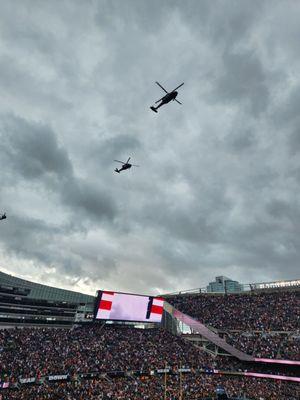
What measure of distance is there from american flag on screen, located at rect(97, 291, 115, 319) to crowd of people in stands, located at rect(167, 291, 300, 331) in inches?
961

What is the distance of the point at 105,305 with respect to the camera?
65125mm

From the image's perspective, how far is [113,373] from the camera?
50938 millimetres

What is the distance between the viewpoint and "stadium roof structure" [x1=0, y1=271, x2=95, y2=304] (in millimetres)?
135837

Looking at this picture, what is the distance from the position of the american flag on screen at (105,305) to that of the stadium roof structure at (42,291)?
76481mm

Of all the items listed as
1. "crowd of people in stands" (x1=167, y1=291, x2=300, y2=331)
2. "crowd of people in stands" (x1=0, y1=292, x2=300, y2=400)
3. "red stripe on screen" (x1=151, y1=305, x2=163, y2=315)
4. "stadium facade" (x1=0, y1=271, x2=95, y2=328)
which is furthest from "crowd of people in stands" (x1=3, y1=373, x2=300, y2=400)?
"stadium facade" (x1=0, y1=271, x2=95, y2=328)

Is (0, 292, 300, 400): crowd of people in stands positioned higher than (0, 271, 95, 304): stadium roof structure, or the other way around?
(0, 271, 95, 304): stadium roof structure

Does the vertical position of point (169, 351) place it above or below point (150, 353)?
above

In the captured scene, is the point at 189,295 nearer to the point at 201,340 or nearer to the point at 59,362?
the point at 201,340

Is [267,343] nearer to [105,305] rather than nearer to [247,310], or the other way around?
[247,310]

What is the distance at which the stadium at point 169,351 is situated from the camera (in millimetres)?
44625

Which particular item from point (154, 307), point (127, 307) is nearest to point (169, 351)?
point (154, 307)

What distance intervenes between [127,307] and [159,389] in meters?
23.9

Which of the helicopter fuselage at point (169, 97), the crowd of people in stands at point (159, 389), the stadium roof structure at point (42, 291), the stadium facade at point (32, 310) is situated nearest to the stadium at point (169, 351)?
the crowd of people in stands at point (159, 389)

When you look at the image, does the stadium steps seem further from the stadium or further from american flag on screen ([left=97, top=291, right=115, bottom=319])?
american flag on screen ([left=97, top=291, right=115, bottom=319])
